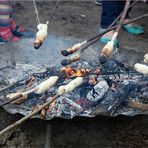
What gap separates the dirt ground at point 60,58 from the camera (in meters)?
3.61

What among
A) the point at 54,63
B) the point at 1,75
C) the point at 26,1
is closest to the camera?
the point at 1,75

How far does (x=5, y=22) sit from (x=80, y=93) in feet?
7.71

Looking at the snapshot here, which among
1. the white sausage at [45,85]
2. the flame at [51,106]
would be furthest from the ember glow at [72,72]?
the flame at [51,106]

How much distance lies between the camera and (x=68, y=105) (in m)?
3.37

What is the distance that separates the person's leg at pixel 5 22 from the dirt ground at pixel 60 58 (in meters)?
0.15

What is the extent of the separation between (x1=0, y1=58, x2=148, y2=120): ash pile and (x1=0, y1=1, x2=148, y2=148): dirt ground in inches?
13.0

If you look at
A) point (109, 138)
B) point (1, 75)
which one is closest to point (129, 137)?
point (109, 138)

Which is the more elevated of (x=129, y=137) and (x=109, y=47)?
(x=109, y=47)

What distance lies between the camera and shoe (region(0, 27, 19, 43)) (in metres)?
5.35

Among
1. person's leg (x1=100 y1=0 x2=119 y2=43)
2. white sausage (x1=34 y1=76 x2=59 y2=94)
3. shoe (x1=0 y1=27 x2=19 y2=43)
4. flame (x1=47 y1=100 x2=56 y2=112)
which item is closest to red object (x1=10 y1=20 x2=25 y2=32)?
shoe (x1=0 y1=27 x2=19 y2=43)

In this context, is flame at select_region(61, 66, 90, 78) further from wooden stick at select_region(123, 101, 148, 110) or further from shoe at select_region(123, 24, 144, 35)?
shoe at select_region(123, 24, 144, 35)

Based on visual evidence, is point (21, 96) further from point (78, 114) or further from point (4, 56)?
point (4, 56)

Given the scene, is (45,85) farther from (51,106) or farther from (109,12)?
(109,12)

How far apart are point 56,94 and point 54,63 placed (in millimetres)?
1471
